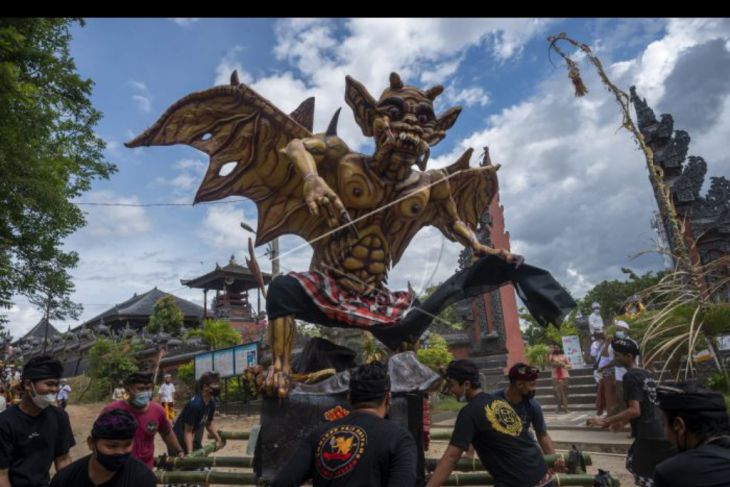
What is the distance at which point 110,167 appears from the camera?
46.4 feet

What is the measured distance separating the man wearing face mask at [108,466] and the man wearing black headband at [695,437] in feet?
6.54

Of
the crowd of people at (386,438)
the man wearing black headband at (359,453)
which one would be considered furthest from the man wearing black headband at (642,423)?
the man wearing black headband at (359,453)

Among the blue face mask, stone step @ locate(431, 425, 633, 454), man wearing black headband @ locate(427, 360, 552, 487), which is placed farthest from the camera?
stone step @ locate(431, 425, 633, 454)

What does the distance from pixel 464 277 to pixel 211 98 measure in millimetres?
2232

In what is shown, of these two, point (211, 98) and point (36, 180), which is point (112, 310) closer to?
point (36, 180)

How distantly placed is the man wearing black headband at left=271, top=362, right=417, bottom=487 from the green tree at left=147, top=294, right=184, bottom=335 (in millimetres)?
25596

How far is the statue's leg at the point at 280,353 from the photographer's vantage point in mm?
3354

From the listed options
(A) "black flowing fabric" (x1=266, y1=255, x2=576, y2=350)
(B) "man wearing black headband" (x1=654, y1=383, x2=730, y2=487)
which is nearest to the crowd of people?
(B) "man wearing black headband" (x1=654, y1=383, x2=730, y2=487)

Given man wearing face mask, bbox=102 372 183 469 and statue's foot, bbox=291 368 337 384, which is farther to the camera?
man wearing face mask, bbox=102 372 183 469

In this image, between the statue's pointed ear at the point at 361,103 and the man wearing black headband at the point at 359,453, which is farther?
the statue's pointed ear at the point at 361,103

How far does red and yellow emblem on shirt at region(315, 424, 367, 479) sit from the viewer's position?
1984mm

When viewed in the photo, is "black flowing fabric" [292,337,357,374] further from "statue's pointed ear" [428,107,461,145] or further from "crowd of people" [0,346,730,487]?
"statue's pointed ear" [428,107,461,145]

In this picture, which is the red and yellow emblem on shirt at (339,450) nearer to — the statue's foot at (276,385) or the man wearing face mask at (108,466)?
the man wearing face mask at (108,466)
